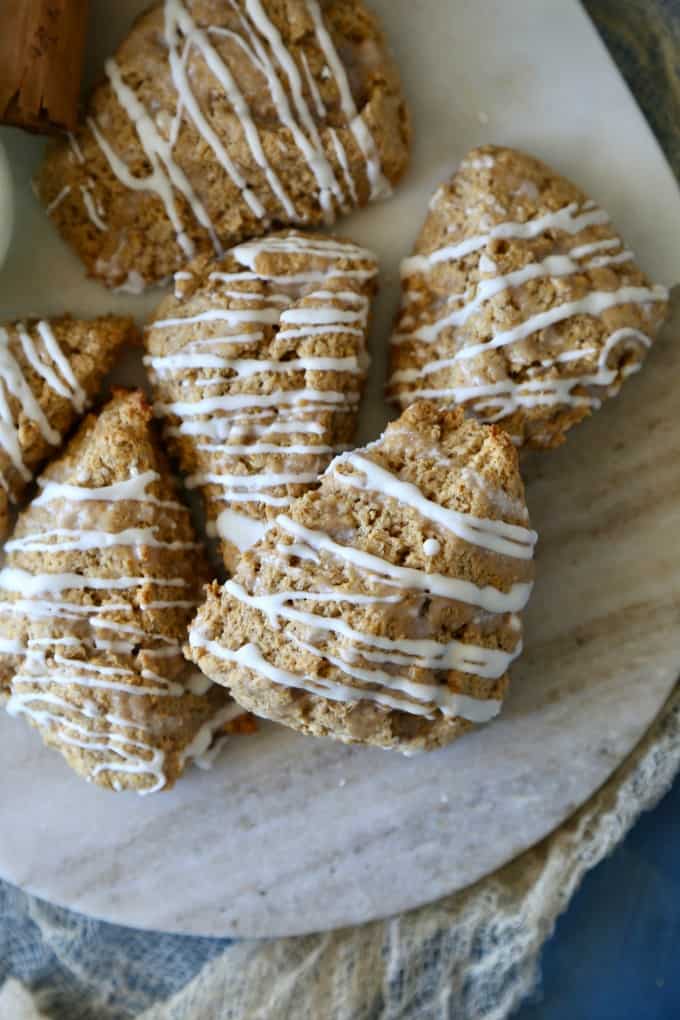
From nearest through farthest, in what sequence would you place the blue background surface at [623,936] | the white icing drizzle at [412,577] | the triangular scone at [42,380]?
the white icing drizzle at [412,577], the triangular scone at [42,380], the blue background surface at [623,936]

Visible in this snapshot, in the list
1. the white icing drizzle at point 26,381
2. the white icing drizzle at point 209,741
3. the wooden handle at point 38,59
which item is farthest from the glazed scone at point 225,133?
the white icing drizzle at point 209,741

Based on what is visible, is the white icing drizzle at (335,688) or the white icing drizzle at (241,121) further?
the white icing drizzle at (241,121)

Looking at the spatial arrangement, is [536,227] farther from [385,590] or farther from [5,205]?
[5,205]

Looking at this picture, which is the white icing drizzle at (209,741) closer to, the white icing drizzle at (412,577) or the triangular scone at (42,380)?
the white icing drizzle at (412,577)

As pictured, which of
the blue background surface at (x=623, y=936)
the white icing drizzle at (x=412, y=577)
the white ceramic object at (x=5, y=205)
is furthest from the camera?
the blue background surface at (x=623, y=936)

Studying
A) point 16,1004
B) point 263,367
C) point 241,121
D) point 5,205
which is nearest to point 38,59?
point 5,205

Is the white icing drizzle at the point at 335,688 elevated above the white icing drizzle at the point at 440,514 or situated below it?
below
